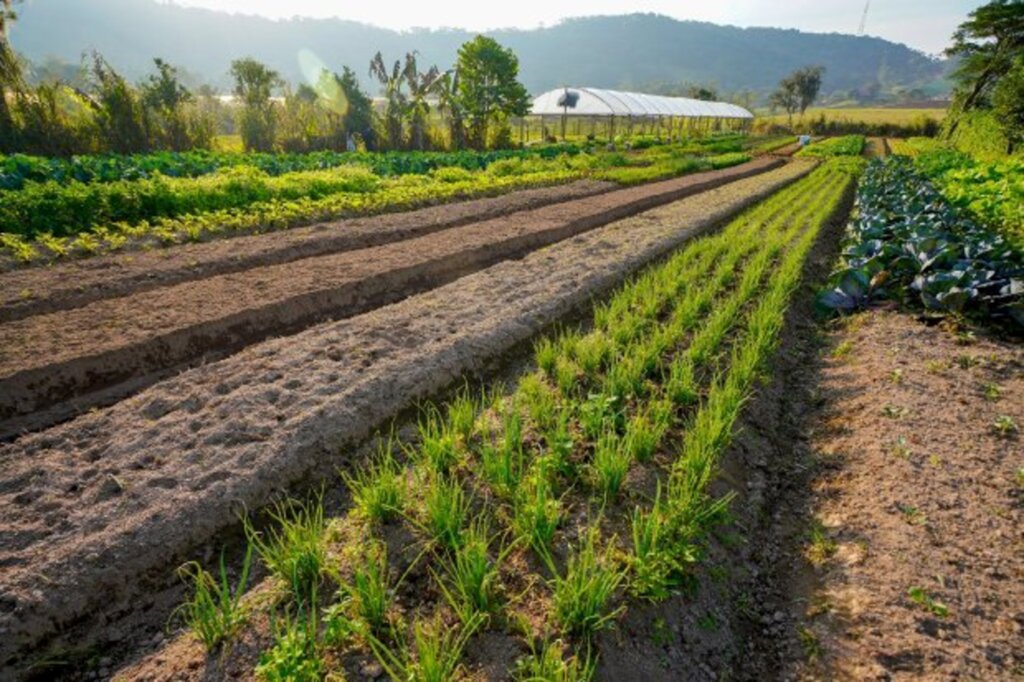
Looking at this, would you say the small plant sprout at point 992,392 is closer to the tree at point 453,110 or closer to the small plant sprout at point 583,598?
the small plant sprout at point 583,598

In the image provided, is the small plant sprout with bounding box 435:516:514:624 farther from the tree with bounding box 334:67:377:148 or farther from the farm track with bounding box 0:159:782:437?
the tree with bounding box 334:67:377:148

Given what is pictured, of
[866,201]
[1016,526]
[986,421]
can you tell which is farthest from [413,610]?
[866,201]

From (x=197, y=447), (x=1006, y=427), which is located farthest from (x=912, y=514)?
(x=197, y=447)

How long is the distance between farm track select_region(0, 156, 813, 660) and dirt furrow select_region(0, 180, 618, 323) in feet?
9.52

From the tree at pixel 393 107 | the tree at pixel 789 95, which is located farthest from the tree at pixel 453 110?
the tree at pixel 789 95

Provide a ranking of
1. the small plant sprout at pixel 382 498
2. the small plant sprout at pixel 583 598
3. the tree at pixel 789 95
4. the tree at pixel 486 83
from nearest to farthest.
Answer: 1. the small plant sprout at pixel 583 598
2. the small plant sprout at pixel 382 498
3. the tree at pixel 486 83
4. the tree at pixel 789 95

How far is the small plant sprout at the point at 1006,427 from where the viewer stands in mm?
3779

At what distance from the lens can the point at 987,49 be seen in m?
35.4

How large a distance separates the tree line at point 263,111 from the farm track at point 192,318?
16.6m

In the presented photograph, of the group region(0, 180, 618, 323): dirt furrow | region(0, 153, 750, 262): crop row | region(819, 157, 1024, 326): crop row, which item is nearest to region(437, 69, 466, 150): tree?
region(0, 153, 750, 262): crop row

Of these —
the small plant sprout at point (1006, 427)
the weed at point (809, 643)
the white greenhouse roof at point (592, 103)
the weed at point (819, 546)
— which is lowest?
the weed at point (809, 643)

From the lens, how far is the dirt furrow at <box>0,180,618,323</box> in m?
5.91

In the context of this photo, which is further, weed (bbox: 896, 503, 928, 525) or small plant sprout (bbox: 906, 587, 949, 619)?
weed (bbox: 896, 503, 928, 525)

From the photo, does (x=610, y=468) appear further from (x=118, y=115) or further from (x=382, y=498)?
(x=118, y=115)
